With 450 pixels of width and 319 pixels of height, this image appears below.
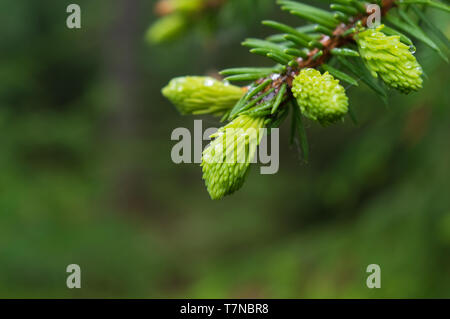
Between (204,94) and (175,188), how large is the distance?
364 inches

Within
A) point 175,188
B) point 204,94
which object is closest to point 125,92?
point 175,188

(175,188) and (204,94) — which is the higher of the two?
(175,188)

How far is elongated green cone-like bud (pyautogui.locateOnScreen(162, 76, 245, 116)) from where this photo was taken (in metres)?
1.07

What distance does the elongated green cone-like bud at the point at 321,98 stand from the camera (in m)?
0.82

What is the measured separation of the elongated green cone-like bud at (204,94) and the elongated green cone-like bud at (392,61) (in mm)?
→ 317

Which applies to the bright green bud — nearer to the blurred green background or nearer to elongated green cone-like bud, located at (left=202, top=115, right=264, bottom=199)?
the blurred green background

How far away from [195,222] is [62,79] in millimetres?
5365

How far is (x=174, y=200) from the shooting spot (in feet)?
32.3

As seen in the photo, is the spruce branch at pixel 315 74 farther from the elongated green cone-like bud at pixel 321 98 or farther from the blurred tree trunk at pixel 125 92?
the blurred tree trunk at pixel 125 92

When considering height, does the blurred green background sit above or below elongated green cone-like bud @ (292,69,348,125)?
above

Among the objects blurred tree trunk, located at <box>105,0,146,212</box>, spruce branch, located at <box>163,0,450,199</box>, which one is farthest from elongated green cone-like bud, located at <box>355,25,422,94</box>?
blurred tree trunk, located at <box>105,0,146,212</box>

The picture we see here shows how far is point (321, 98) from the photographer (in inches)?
32.3

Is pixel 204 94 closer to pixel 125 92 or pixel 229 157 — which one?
pixel 229 157

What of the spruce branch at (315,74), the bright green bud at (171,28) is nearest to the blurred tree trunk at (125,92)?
the bright green bud at (171,28)
